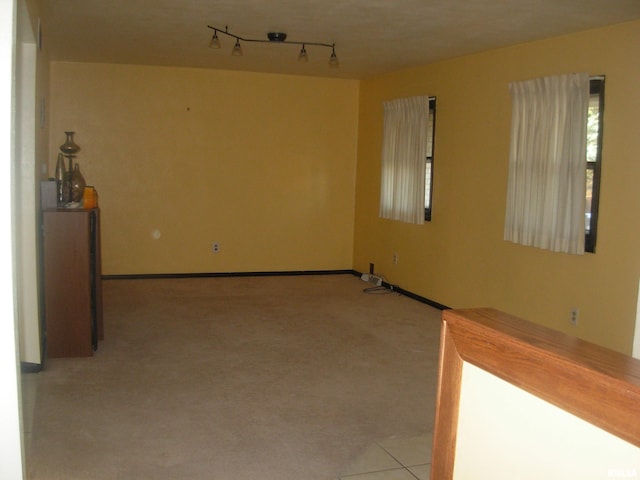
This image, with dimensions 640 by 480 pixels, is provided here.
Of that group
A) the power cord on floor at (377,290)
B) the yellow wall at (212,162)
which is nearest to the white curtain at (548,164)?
the power cord on floor at (377,290)

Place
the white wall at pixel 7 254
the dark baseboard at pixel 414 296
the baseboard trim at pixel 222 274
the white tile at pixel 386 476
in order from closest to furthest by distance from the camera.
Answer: the white wall at pixel 7 254, the white tile at pixel 386 476, the dark baseboard at pixel 414 296, the baseboard trim at pixel 222 274

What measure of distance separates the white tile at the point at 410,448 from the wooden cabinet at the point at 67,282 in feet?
7.36

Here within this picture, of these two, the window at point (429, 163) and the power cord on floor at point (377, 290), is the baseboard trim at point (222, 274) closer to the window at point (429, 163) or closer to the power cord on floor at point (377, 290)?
the power cord on floor at point (377, 290)

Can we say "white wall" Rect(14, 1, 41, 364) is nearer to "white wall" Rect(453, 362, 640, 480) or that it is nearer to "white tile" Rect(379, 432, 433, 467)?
"white tile" Rect(379, 432, 433, 467)

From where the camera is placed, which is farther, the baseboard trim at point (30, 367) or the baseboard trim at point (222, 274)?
the baseboard trim at point (222, 274)

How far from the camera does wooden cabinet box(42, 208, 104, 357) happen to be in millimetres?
4055

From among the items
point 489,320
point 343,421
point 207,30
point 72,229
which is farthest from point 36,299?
point 489,320

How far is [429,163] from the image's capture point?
613 centimetres

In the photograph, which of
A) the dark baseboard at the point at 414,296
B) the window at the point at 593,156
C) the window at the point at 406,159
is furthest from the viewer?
the window at the point at 406,159

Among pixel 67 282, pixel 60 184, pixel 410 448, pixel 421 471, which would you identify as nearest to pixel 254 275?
pixel 60 184

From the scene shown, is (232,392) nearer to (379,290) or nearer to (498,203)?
(498,203)

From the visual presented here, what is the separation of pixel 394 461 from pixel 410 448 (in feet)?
0.53

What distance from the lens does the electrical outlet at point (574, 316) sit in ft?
14.4

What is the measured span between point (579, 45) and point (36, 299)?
157 inches
